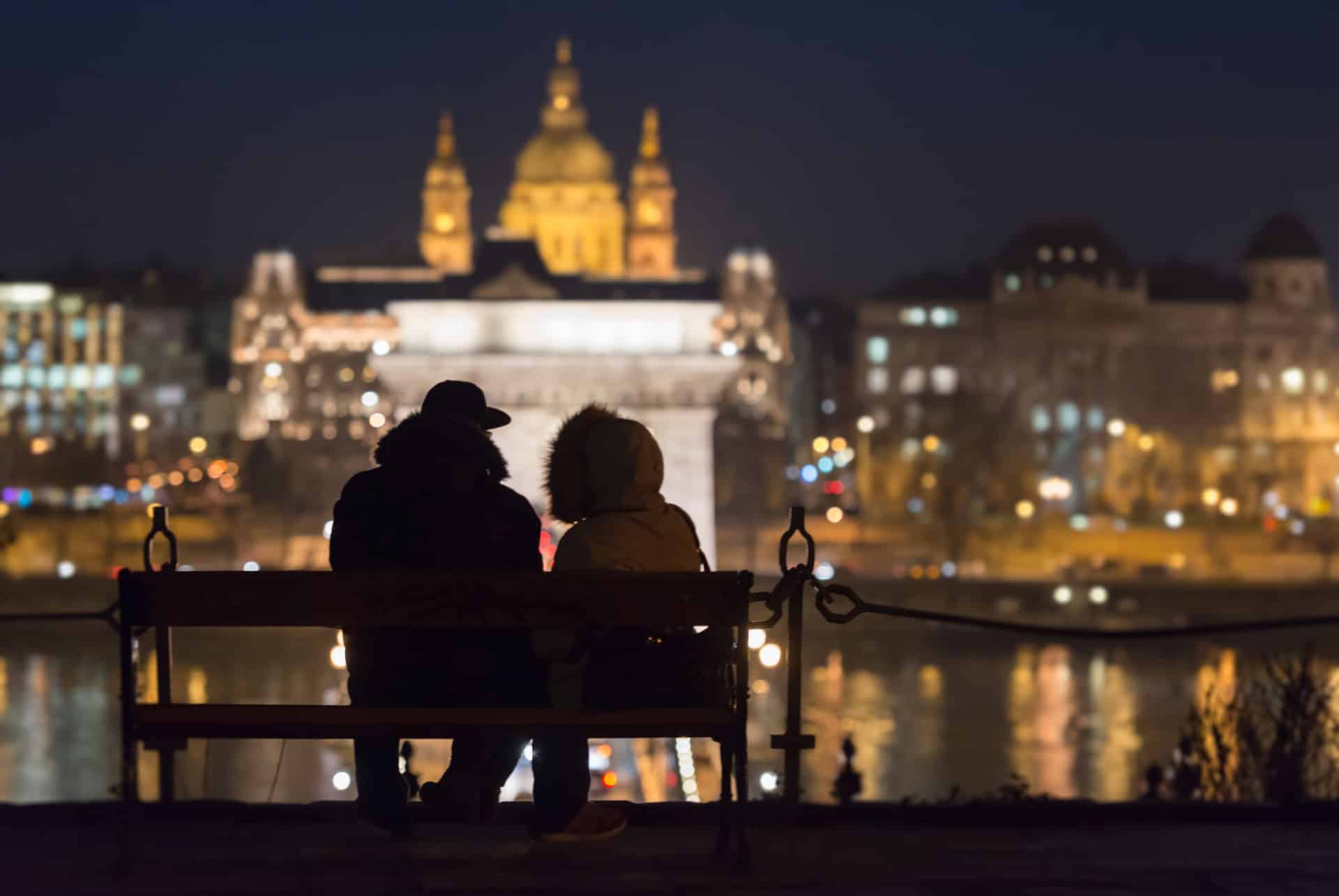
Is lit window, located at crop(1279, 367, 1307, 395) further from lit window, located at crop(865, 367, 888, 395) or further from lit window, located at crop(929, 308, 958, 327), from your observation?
lit window, located at crop(865, 367, 888, 395)

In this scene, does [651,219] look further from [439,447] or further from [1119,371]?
[439,447]

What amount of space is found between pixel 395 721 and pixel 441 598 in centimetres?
37

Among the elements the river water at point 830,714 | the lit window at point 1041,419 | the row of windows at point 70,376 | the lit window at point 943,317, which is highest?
the lit window at point 943,317

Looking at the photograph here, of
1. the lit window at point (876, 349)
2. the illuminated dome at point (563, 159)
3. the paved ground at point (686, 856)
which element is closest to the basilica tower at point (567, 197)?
the illuminated dome at point (563, 159)

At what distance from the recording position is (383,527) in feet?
27.0

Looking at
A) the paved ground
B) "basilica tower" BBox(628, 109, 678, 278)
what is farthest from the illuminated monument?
the paved ground

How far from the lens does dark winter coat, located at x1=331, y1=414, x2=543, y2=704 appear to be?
26.6 ft

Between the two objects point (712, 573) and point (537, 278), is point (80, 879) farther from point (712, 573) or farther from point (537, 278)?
point (537, 278)

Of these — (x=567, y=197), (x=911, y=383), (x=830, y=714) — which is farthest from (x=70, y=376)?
(x=830, y=714)

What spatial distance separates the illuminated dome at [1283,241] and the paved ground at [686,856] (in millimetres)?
112209

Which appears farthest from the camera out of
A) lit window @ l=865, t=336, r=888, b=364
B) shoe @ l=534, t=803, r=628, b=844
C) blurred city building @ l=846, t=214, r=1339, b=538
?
lit window @ l=865, t=336, r=888, b=364

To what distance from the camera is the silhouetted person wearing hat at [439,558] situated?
8078 mm

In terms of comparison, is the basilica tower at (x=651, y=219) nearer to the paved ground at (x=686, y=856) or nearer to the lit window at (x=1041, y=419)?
the lit window at (x=1041, y=419)

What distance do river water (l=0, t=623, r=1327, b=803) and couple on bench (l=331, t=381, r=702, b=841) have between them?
17.0m
